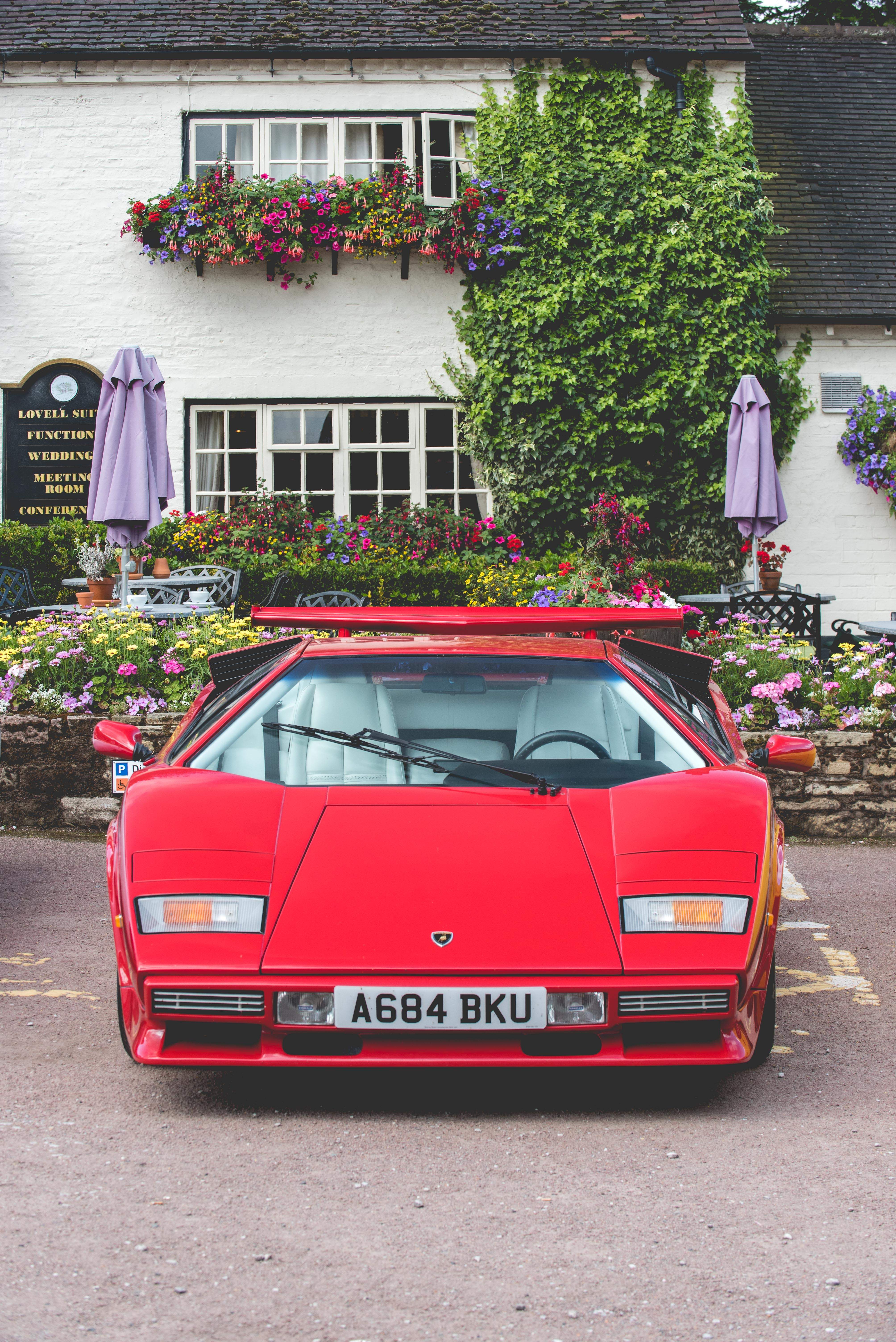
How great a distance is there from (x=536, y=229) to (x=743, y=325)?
243cm

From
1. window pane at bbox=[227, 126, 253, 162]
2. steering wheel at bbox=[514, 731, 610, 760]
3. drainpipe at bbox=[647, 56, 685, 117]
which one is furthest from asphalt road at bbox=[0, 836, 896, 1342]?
drainpipe at bbox=[647, 56, 685, 117]

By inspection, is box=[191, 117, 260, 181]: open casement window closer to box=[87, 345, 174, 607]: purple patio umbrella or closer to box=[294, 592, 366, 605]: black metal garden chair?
box=[87, 345, 174, 607]: purple patio umbrella

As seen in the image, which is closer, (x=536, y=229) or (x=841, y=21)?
(x=536, y=229)

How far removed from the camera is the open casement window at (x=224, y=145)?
47.4ft

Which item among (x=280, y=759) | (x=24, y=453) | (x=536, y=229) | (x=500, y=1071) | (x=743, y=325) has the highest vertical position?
(x=536, y=229)

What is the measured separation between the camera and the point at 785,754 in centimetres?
423

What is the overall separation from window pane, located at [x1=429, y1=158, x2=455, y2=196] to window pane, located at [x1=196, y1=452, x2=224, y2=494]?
12.1ft

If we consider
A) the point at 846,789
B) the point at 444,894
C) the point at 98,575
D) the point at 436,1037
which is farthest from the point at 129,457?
the point at 436,1037

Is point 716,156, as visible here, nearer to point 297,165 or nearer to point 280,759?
point 297,165

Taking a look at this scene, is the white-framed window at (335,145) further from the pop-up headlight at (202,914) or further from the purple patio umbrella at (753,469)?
the pop-up headlight at (202,914)

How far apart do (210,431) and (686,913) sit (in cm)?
1234

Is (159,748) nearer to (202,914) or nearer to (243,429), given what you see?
(202,914)

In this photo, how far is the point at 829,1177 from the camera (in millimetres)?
3041

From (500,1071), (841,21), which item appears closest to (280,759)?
(500,1071)
